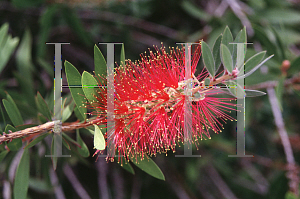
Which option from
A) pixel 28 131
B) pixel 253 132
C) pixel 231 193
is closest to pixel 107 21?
pixel 28 131

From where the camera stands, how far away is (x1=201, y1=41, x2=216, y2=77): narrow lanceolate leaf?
0.82 meters

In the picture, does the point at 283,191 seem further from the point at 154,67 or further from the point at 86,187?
the point at 86,187

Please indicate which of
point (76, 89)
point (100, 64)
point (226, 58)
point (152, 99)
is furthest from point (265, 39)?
point (76, 89)

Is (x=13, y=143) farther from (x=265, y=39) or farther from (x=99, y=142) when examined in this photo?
(x=265, y=39)

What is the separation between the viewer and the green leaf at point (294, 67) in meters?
1.39

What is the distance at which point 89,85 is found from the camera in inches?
34.4

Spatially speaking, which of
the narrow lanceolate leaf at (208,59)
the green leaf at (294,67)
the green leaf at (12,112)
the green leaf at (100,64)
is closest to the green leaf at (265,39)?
the green leaf at (294,67)

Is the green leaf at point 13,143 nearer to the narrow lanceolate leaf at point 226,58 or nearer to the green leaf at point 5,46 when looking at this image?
the green leaf at point 5,46

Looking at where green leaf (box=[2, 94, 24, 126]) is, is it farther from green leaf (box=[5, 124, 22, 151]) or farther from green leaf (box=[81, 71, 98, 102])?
green leaf (box=[81, 71, 98, 102])

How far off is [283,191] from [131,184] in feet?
4.63

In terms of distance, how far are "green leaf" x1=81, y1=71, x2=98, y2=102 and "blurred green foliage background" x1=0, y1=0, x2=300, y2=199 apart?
99 centimetres

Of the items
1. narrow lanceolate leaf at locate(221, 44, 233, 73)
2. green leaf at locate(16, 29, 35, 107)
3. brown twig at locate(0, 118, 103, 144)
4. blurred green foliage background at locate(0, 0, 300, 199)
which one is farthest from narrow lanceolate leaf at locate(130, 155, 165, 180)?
blurred green foliage background at locate(0, 0, 300, 199)

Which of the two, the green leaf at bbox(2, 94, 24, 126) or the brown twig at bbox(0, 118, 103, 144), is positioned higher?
the green leaf at bbox(2, 94, 24, 126)

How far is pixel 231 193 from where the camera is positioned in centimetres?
226
